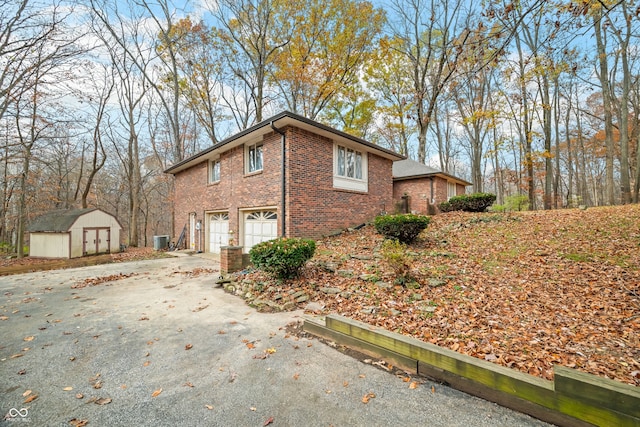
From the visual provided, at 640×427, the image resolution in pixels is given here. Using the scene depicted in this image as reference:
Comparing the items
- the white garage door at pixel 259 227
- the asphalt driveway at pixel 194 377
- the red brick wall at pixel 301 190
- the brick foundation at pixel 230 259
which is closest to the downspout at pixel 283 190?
the red brick wall at pixel 301 190

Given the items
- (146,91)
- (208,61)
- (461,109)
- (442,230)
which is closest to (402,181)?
(442,230)

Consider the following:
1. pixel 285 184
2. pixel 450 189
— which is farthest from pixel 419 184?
pixel 285 184

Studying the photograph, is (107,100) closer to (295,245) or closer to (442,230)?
(295,245)

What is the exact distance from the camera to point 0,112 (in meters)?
7.24

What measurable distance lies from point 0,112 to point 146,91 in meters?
12.3

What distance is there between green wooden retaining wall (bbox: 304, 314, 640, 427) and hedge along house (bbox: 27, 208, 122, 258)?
1618 centimetres

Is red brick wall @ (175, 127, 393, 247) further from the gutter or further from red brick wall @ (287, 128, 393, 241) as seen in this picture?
the gutter

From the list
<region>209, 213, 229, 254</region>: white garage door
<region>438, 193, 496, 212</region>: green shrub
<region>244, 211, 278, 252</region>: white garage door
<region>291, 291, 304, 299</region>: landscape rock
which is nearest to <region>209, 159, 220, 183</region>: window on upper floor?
<region>209, 213, 229, 254</region>: white garage door

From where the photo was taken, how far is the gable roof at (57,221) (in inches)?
505

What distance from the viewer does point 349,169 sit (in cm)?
1069

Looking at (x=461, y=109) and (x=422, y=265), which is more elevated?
(x=461, y=109)

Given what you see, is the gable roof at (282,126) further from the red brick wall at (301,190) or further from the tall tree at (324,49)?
the tall tree at (324,49)

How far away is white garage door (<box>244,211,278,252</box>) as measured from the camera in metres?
9.16

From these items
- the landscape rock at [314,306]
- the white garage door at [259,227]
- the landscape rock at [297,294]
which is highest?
the white garage door at [259,227]
